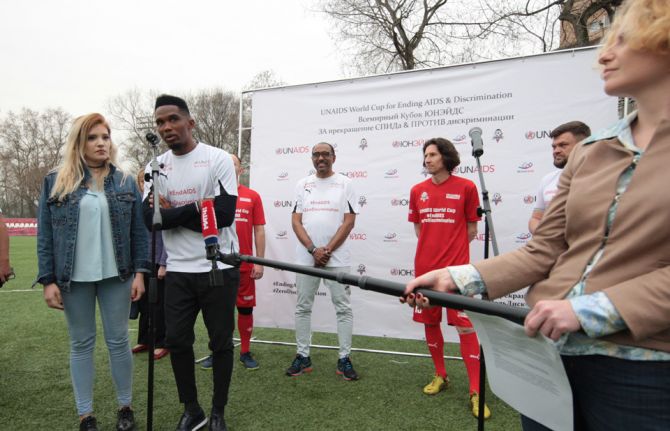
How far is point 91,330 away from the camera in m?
2.81

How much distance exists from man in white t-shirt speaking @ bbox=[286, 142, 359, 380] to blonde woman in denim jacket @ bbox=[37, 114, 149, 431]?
1626mm

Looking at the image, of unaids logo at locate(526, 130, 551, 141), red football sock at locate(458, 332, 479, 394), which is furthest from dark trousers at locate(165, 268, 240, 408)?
unaids logo at locate(526, 130, 551, 141)

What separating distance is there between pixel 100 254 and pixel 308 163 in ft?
8.90

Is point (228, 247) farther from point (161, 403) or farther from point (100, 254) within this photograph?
point (161, 403)

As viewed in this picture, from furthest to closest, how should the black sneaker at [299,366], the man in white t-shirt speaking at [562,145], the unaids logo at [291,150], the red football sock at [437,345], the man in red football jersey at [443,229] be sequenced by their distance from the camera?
the unaids logo at [291,150]
the black sneaker at [299,366]
the red football sock at [437,345]
the man in red football jersey at [443,229]
the man in white t-shirt speaking at [562,145]

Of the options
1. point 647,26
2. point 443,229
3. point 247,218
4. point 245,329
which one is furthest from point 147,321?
point 647,26

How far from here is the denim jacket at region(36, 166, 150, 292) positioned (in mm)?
2699

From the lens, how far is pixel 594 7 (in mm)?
11289

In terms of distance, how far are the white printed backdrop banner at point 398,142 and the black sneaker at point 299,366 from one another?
2.53 feet

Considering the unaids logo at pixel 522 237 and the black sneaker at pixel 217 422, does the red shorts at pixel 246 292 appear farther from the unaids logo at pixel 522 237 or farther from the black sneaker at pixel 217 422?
the unaids logo at pixel 522 237

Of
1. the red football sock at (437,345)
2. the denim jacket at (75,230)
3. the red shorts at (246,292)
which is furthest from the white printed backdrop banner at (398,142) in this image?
the denim jacket at (75,230)

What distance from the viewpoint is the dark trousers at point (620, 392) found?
3.16ft

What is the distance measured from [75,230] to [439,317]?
9.09ft

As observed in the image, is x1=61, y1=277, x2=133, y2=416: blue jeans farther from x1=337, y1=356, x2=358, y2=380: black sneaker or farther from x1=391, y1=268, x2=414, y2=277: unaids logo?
x1=391, y1=268, x2=414, y2=277: unaids logo
